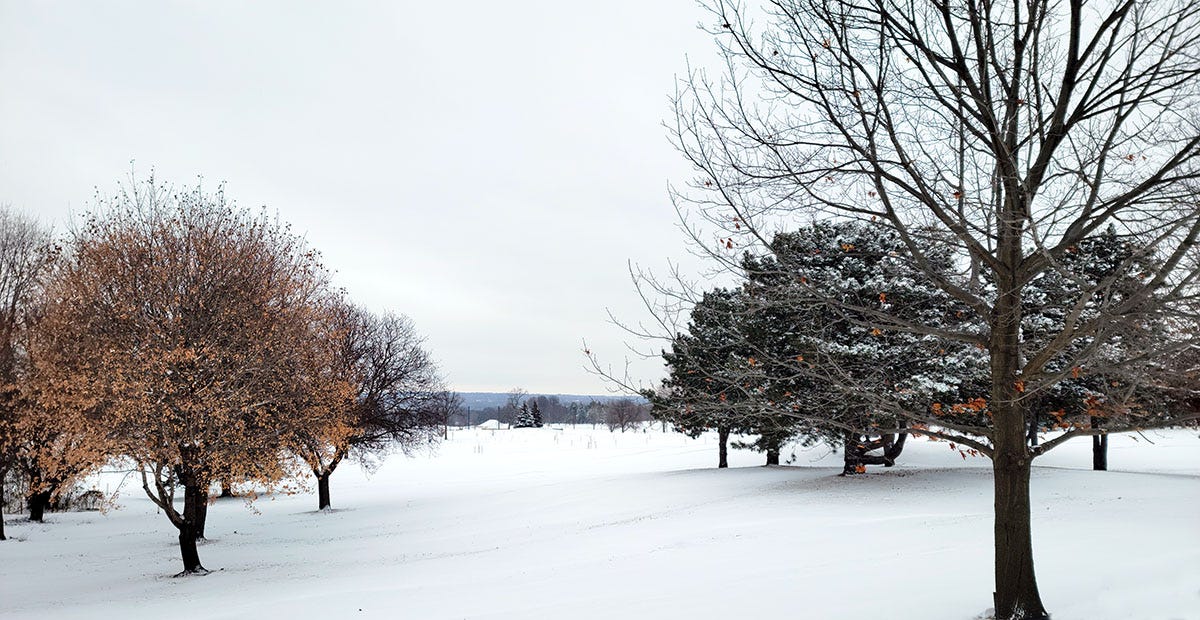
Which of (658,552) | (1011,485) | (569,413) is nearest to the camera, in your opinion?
(1011,485)

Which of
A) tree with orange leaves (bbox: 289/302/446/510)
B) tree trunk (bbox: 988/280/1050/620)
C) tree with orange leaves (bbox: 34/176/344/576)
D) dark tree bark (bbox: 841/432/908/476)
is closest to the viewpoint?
tree trunk (bbox: 988/280/1050/620)

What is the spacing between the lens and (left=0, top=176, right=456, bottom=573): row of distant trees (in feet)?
48.8

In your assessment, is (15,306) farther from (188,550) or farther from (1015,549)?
(1015,549)

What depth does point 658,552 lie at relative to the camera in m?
13.5

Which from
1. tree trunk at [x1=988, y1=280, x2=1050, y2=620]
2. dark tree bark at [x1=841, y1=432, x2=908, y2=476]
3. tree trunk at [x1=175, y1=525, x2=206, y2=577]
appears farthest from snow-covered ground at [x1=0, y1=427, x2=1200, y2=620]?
tree trunk at [x1=988, y1=280, x2=1050, y2=620]

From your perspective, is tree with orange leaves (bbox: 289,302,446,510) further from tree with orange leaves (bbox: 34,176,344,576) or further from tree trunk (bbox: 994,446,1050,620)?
tree trunk (bbox: 994,446,1050,620)

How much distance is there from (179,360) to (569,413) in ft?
611

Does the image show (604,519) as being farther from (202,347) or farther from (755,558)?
(202,347)

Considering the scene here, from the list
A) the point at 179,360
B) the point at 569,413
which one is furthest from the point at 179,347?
the point at 569,413

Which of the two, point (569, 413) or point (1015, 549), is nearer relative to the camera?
point (1015, 549)

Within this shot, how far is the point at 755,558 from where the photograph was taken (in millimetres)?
12008

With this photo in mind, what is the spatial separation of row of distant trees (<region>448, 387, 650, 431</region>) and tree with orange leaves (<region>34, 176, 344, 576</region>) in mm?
21001

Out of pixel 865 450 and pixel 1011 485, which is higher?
pixel 1011 485

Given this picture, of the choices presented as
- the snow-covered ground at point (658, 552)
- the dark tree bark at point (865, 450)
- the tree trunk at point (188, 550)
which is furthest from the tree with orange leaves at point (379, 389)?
the dark tree bark at point (865, 450)
